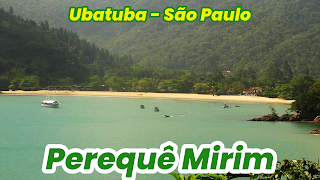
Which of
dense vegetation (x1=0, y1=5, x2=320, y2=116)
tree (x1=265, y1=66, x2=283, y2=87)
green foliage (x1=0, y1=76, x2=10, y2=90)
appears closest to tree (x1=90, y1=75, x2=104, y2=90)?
dense vegetation (x1=0, y1=5, x2=320, y2=116)

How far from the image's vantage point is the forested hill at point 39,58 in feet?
416

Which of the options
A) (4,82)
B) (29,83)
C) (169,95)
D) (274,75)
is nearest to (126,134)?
(169,95)

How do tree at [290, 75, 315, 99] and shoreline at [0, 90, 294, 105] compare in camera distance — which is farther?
shoreline at [0, 90, 294, 105]

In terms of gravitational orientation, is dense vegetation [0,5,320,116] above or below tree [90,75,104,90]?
above

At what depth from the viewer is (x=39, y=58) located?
13638cm

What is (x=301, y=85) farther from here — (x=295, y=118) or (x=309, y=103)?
(x=309, y=103)

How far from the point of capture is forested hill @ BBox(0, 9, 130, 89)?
126750 mm

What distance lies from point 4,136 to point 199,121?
934 inches

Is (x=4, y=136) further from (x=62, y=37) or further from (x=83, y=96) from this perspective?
(x=62, y=37)

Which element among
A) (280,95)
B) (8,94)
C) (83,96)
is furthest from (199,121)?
(8,94)

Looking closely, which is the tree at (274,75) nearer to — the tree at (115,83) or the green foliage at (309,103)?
the tree at (115,83)

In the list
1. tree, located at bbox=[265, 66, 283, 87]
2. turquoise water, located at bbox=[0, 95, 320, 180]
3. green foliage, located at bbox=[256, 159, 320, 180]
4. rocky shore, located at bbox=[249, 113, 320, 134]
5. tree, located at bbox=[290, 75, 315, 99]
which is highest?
tree, located at bbox=[265, 66, 283, 87]

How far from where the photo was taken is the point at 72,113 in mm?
71625

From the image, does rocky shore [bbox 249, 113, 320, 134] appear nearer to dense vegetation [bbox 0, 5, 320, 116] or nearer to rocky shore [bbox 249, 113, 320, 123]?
rocky shore [bbox 249, 113, 320, 123]
